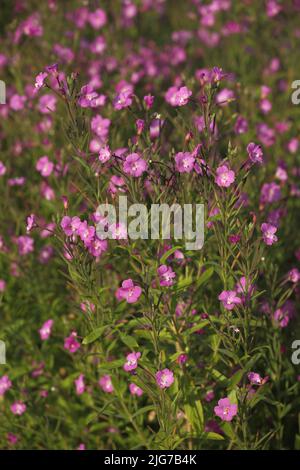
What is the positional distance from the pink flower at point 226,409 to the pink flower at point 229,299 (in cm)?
43

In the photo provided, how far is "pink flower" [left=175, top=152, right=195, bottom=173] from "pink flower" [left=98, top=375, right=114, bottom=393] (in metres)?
1.20

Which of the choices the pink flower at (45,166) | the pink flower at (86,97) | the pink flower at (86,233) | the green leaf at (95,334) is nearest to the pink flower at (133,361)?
the green leaf at (95,334)

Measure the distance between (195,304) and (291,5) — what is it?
4217mm

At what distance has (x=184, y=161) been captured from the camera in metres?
2.74

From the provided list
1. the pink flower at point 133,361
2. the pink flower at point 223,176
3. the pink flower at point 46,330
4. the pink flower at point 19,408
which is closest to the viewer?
the pink flower at point 223,176

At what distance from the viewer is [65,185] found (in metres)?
3.89

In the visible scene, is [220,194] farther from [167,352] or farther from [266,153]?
[266,153]

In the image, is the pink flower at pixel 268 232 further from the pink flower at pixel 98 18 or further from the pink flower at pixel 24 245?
the pink flower at pixel 98 18

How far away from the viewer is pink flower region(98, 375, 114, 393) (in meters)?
3.32

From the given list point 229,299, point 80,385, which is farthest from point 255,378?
point 80,385

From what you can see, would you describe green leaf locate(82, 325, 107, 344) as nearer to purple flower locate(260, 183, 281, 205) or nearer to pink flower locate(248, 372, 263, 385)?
pink flower locate(248, 372, 263, 385)

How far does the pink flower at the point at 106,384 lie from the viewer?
3.32 m

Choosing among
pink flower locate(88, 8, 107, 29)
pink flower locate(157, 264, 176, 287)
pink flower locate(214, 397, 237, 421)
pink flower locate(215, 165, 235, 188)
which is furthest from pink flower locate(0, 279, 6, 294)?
pink flower locate(88, 8, 107, 29)
